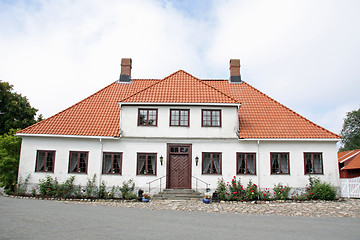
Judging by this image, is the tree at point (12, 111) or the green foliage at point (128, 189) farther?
the tree at point (12, 111)

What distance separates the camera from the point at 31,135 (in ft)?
56.3

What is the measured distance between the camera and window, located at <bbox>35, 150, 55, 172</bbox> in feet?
56.9

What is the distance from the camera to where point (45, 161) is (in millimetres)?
17359

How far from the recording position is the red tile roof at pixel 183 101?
17.4 m

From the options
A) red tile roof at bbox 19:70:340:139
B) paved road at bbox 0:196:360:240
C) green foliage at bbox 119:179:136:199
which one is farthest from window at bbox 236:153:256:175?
green foliage at bbox 119:179:136:199

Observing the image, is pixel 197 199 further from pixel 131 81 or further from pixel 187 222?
pixel 131 81

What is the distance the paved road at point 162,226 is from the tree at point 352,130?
5482cm

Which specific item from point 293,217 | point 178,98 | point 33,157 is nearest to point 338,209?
point 293,217

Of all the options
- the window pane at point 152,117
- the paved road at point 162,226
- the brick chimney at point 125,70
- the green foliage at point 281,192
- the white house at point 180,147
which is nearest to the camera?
the paved road at point 162,226

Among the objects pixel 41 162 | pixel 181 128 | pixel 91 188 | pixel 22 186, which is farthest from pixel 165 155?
pixel 22 186

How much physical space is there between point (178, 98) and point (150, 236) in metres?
11.0

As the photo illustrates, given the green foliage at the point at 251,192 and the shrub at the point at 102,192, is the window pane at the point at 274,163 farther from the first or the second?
the shrub at the point at 102,192

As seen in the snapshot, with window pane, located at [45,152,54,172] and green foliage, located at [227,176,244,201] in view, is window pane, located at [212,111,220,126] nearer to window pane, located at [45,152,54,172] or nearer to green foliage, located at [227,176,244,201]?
green foliage, located at [227,176,244,201]

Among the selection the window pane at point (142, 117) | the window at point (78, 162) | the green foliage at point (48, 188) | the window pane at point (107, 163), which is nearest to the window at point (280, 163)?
the window pane at point (142, 117)
